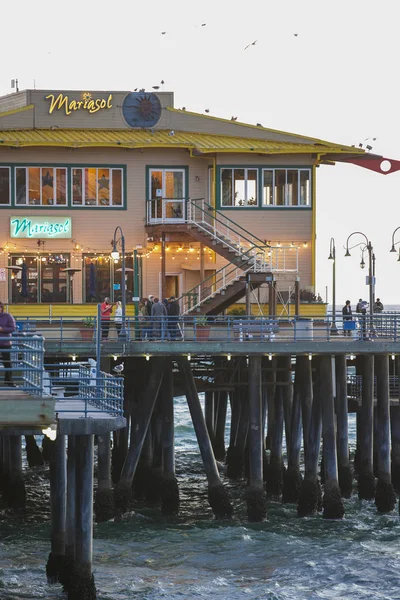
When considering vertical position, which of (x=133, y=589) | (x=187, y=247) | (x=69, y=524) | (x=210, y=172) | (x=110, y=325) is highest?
(x=210, y=172)

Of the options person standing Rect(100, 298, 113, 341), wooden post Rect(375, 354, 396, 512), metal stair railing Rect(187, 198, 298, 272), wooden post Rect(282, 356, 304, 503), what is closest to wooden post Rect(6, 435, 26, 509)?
person standing Rect(100, 298, 113, 341)

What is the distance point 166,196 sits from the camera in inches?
1805

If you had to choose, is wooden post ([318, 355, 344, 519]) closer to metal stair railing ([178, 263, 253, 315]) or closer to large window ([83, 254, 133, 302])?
metal stair railing ([178, 263, 253, 315])

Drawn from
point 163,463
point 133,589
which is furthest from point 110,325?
point 133,589

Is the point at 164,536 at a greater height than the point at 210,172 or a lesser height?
lesser

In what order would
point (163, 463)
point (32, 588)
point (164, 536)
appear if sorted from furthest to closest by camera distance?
point (163, 463)
point (164, 536)
point (32, 588)

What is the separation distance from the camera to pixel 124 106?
157ft

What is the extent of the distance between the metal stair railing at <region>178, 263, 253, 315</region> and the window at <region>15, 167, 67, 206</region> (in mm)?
5861

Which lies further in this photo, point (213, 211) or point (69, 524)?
point (213, 211)

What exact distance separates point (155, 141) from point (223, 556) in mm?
19762

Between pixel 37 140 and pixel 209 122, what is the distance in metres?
7.25

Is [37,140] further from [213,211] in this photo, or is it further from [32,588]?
[32,588]

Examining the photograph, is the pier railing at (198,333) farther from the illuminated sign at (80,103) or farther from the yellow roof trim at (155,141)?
the illuminated sign at (80,103)

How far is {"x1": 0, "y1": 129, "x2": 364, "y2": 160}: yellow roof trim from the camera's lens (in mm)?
44750
